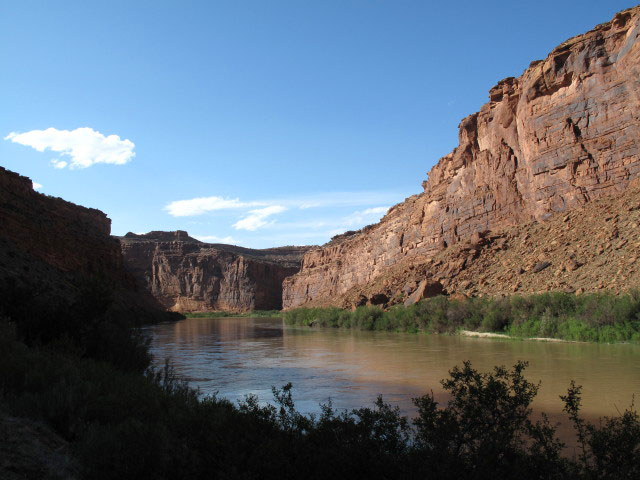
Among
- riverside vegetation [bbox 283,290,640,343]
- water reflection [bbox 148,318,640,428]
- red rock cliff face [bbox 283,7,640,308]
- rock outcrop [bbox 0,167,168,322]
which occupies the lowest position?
water reflection [bbox 148,318,640,428]

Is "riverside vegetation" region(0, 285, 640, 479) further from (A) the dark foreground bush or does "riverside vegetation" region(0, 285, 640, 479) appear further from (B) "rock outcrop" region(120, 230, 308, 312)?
(B) "rock outcrop" region(120, 230, 308, 312)

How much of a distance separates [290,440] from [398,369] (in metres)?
11.4

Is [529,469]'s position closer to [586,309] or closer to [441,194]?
[586,309]

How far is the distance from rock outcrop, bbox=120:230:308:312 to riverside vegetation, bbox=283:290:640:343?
70.6 metres

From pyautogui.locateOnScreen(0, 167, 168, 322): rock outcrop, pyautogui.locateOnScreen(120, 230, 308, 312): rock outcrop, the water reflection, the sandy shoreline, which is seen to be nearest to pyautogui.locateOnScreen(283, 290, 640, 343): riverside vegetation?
the sandy shoreline

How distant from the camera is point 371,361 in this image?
18.0 metres

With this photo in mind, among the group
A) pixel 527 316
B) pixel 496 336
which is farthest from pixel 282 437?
pixel 527 316

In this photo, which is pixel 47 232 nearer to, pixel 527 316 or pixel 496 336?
pixel 496 336

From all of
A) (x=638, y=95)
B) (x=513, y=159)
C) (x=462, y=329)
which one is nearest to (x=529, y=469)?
(x=462, y=329)

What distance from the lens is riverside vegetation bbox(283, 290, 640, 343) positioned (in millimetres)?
19453

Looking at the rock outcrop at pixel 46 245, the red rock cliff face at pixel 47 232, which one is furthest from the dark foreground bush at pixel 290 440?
the red rock cliff face at pixel 47 232

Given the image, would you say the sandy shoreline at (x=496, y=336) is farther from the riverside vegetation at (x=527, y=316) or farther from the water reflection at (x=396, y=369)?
the water reflection at (x=396, y=369)

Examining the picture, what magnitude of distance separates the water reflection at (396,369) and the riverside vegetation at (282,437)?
3912mm

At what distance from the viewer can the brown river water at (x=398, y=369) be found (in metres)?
10.7
